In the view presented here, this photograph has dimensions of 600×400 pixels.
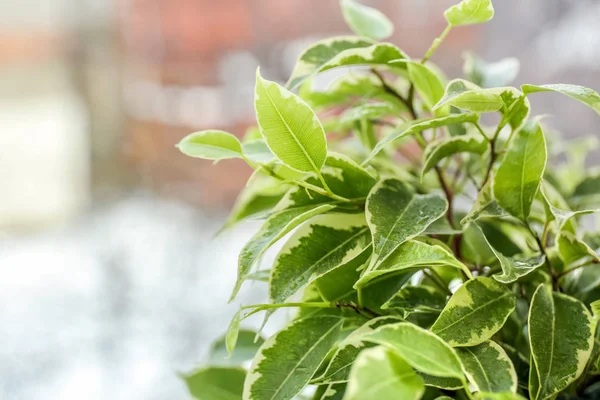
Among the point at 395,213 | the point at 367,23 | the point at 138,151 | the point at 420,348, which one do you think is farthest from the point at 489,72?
the point at 138,151

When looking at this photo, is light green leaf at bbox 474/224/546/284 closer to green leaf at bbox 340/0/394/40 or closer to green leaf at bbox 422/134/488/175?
green leaf at bbox 422/134/488/175

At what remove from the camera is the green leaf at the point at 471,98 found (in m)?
0.35

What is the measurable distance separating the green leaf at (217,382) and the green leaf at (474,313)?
0.21m

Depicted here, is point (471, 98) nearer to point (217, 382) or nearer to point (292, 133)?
point (292, 133)

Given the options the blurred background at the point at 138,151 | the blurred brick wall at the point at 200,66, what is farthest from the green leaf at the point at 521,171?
the blurred brick wall at the point at 200,66

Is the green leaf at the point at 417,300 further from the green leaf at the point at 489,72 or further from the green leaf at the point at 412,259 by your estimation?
the green leaf at the point at 489,72

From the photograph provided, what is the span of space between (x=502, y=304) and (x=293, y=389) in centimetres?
13

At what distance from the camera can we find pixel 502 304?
0.36m

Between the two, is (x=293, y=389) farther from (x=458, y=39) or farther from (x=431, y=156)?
(x=458, y=39)

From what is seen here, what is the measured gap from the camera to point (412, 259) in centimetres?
33

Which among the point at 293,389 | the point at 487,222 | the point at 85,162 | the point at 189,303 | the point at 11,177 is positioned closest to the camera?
the point at 293,389

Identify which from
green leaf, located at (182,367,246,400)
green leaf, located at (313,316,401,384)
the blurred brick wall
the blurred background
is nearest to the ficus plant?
green leaf, located at (313,316,401,384)

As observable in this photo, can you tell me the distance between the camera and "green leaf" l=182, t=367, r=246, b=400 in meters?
0.49

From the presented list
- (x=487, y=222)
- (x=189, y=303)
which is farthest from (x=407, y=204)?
(x=189, y=303)
